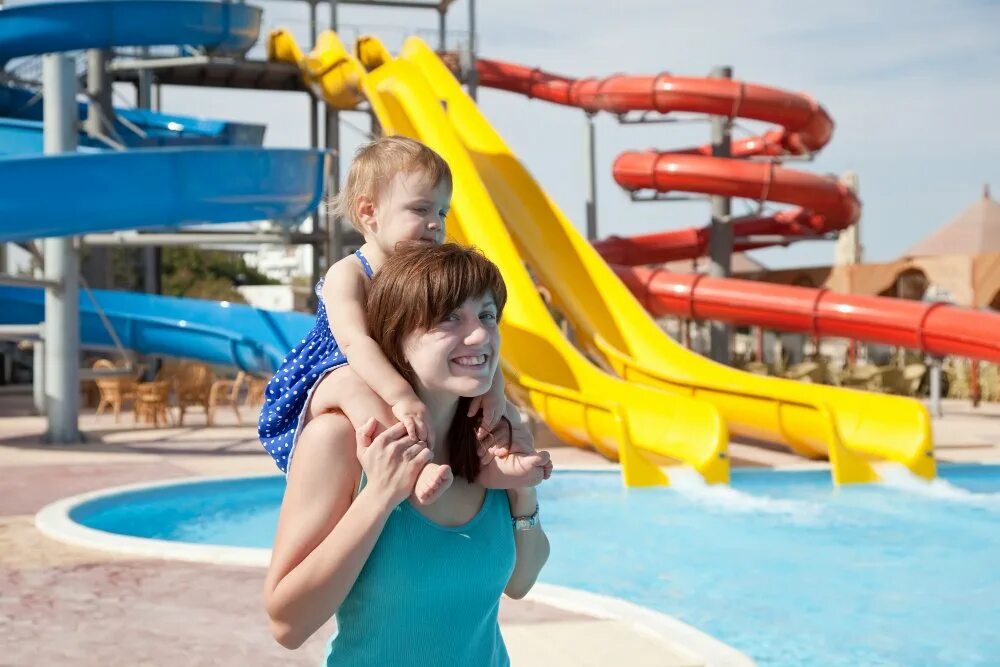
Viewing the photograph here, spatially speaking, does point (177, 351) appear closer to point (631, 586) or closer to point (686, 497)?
point (686, 497)

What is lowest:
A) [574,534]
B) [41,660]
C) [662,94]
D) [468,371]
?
[574,534]

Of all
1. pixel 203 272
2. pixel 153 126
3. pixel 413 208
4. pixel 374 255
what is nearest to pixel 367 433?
pixel 413 208

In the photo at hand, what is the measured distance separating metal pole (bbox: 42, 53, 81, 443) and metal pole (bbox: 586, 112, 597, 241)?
9263 millimetres

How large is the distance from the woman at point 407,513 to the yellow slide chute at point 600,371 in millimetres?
6819

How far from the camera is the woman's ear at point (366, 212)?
2039 millimetres

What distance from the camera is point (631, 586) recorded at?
19.6ft

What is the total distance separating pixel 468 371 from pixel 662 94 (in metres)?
15.3

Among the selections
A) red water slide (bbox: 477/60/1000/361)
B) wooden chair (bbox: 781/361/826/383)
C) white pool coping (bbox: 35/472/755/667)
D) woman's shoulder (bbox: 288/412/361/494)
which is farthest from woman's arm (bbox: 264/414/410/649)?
wooden chair (bbox: 781/361/826/383)

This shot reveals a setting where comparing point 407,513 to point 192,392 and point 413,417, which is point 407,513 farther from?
point 192,392

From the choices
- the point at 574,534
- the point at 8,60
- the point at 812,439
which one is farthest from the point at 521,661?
the point at 8,60

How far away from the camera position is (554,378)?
1020 centimetres

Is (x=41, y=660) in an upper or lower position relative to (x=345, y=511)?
lower

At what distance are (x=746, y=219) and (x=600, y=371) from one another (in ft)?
32.2

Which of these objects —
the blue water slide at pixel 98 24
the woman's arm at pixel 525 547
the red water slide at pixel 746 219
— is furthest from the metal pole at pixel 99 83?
the woman's arm at pixel 525 547
